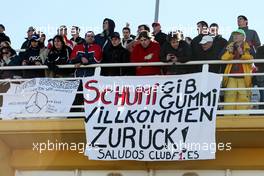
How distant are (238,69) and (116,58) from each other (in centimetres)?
220

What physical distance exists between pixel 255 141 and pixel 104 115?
103 inches

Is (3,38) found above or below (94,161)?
above

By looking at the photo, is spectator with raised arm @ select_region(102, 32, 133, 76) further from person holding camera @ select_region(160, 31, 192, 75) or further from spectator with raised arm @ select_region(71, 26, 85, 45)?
spectator with raised arm @ select_region(71, 26, 85, 45)

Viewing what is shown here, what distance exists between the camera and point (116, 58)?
12781 mm

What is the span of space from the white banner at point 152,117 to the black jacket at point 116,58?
0.47m

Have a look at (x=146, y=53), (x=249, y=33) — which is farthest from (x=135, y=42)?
(x=249, y=33)

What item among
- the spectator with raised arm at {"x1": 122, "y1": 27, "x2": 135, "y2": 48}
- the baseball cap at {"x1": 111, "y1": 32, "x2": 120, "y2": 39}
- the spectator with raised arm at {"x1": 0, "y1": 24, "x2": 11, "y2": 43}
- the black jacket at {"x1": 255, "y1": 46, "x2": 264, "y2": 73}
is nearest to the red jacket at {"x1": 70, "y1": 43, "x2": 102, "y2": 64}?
the baseball cap at {"x1": 111, "y1": 32, "x2": 120, "y2": 39}

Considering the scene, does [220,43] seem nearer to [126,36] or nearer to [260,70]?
[260,70]

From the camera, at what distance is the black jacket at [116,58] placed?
1278 centimetres

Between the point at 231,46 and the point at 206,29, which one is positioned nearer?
the point at 231,46

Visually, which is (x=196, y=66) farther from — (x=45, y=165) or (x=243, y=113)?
(x=45, y=165)

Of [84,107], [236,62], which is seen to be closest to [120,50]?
[84,107]

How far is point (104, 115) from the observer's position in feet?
40.2

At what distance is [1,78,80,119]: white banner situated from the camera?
500 inches
